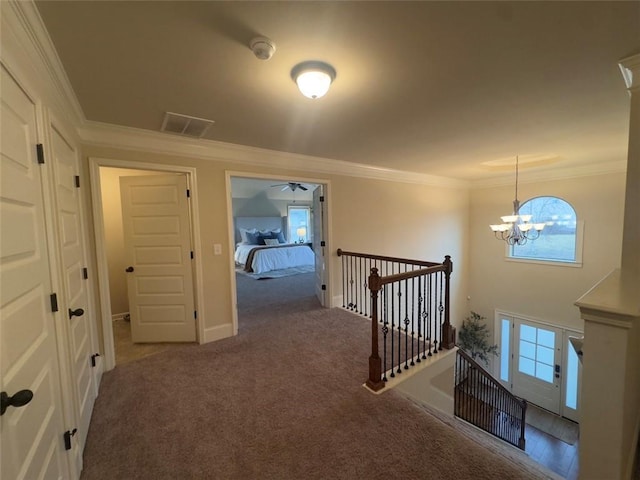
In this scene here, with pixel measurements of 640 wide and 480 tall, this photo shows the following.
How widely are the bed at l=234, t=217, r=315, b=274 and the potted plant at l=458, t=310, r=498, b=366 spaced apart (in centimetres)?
435

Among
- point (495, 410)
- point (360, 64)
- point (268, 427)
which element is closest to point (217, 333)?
point (268, 427)

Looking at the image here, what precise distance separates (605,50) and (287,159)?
3028mm

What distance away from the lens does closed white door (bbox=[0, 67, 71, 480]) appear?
38.0 inches

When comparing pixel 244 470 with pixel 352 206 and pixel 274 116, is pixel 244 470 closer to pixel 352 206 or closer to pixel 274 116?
pixel 274 116

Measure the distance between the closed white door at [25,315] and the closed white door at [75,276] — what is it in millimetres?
294

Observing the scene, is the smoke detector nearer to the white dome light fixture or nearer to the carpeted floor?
the white dome light fixture

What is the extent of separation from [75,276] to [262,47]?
205cm

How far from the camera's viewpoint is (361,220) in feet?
15.2

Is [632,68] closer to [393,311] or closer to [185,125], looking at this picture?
[393,311]

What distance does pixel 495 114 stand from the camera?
8.27 feet

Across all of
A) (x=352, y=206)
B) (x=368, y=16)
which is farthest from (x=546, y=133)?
(x=368, y=16)

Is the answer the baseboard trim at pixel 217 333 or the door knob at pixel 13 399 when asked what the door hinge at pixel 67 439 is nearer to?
the door knob at pixel 13 399

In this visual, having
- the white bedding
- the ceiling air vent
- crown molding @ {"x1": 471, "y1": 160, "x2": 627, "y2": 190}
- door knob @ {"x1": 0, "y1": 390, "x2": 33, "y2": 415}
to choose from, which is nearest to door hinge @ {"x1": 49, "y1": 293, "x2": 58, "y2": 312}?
door knob @ {"x1": 0, "y1": 390, "x2": 33, "y2": 415}

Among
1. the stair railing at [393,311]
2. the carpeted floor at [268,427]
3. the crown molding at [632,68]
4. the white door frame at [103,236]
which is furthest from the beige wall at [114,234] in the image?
the crown molding at [632,68]
